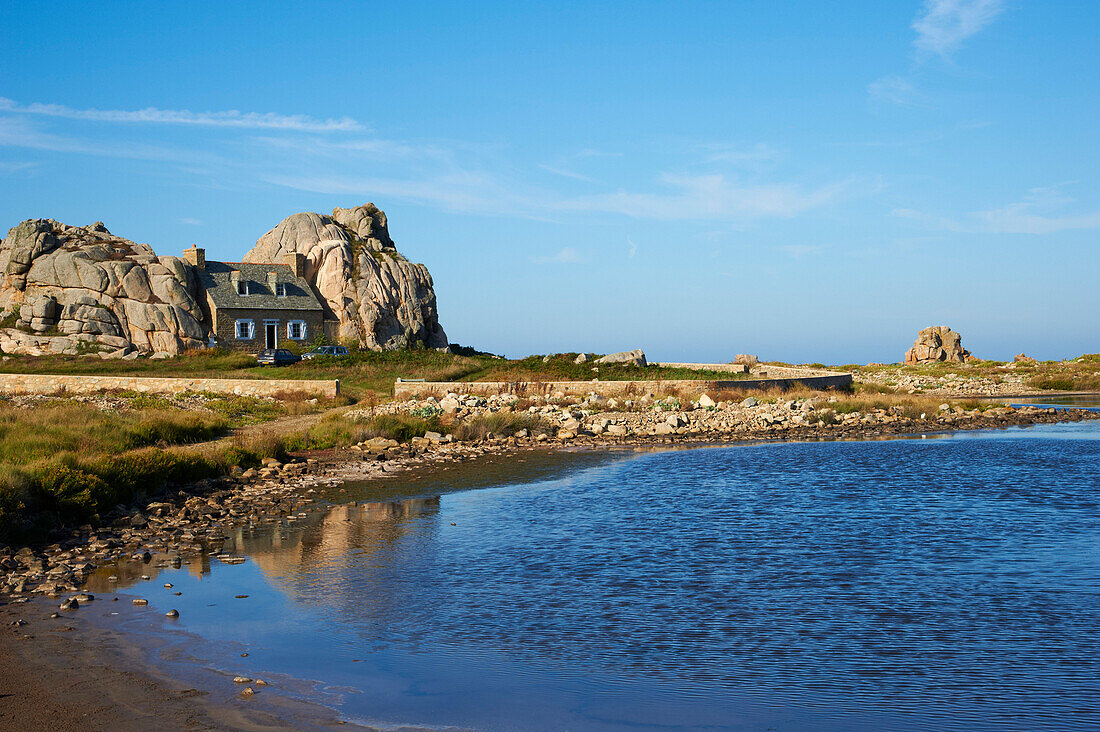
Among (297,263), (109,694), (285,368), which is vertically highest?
(297,263)

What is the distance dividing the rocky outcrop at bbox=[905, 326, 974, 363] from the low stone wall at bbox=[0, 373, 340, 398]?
63.0 m

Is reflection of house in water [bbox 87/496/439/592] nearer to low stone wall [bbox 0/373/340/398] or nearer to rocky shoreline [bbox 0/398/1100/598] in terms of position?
rocky shoreline [bbox 0/398/1100/598]

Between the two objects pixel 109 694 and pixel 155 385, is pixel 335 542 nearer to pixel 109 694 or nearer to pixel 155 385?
pixel 109 694

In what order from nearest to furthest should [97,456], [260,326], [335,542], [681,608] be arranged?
[681,608] → [335,542] → [97,456] → [260,326]

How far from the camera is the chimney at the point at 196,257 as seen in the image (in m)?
61.3

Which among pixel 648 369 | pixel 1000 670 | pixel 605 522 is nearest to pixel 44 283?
pixel 648 369

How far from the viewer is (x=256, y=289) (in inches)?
2404

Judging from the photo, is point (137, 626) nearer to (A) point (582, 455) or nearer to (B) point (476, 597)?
(B) point (476, 597)

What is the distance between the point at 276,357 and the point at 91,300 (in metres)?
14.2

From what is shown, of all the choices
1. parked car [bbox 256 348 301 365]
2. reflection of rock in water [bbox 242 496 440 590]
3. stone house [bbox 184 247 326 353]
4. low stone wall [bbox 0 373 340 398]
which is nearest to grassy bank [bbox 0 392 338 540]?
reflection of rock in water [bbox 242 496 440 590]

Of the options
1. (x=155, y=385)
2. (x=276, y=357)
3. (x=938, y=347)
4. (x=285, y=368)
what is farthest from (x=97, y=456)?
(x=938, y=347)

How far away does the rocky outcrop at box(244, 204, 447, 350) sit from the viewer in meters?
63.8

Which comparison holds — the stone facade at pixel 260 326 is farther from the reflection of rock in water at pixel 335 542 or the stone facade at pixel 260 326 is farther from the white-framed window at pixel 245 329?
the reflection of rock in water at pixel 335 542

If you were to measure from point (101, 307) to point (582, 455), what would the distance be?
41.9 meters
